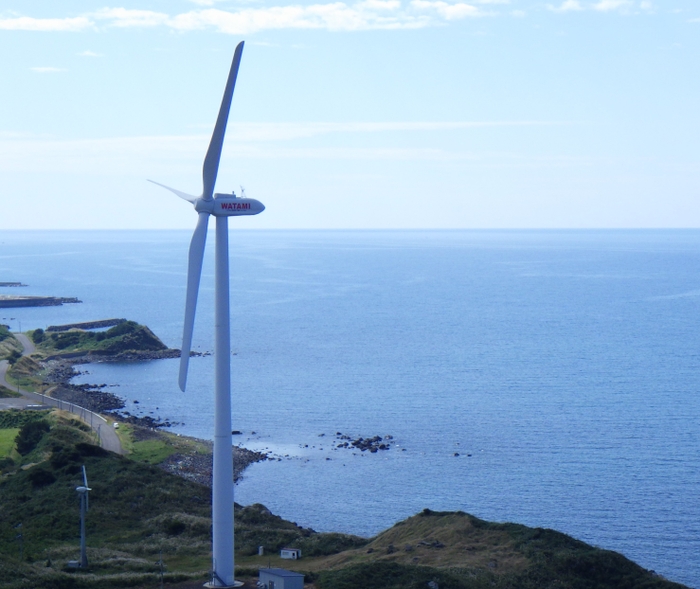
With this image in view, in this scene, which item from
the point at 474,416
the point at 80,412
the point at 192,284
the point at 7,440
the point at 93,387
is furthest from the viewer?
the point at 93,387

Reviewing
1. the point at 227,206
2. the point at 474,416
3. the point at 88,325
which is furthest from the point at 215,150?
the point at 88,325

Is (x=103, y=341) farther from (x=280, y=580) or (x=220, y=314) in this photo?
(x=220, y=314)

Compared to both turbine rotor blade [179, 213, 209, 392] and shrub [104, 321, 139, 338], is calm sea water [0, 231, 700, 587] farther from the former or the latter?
turbine rotor blade [179, 213, 209, 392]

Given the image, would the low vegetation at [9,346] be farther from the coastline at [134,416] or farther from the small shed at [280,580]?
the small shed at [280,580]

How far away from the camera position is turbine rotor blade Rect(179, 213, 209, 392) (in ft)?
104

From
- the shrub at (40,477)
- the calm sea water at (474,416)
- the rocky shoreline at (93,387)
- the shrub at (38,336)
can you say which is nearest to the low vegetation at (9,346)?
the shrub at (38,336)

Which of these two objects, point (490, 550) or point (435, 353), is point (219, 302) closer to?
point (490, 550)

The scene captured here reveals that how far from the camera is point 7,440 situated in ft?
245

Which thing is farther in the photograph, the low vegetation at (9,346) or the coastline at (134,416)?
the low vegetation at (9,346)

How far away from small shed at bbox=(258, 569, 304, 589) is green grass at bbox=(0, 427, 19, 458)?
144 feet

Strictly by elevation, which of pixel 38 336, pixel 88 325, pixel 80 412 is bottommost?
pixel 80 412

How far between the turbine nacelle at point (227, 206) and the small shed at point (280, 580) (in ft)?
46.5

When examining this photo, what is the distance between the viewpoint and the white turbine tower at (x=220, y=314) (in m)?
32.1

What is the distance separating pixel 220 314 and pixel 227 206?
13.7 feet
